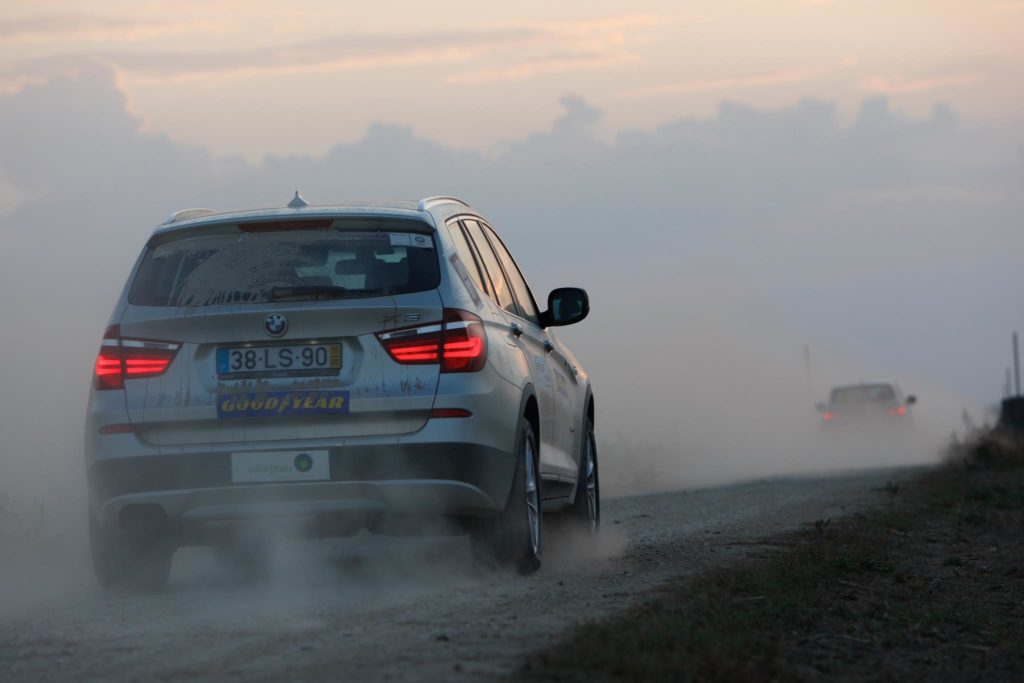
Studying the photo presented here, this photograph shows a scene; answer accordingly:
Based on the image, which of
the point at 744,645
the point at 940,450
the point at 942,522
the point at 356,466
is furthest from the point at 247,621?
the point at 940,450

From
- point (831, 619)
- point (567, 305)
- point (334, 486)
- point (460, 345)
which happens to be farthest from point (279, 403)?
point (567, 305)

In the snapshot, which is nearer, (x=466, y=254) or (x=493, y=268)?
(x=466, y=254)

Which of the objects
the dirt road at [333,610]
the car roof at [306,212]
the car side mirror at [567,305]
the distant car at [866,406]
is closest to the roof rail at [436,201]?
the car roof at [306,212]

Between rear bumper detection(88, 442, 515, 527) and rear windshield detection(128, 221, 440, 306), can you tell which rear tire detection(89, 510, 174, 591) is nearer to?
rear bumper detection(88, 442, 515, 527)

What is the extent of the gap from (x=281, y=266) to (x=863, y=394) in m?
28.2

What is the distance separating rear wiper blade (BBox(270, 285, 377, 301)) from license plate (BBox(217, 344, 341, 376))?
9.5 inches

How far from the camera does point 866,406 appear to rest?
33.4 meters

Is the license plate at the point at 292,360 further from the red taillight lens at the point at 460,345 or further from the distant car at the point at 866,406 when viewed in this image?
the distant car at the point at 866,406

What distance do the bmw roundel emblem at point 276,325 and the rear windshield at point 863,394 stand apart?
92.4 feet

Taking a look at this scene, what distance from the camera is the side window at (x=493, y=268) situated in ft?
26.6

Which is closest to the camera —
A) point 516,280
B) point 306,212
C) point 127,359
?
point 127,359

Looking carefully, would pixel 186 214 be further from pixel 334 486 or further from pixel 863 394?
pixel 863 394

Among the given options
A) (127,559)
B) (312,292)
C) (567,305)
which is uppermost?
(567,305)

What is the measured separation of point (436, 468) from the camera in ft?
22.3
